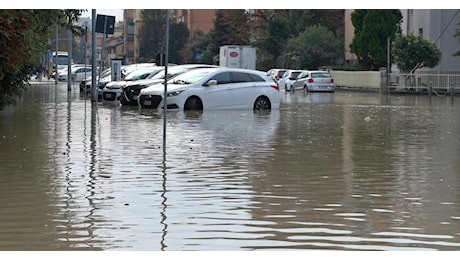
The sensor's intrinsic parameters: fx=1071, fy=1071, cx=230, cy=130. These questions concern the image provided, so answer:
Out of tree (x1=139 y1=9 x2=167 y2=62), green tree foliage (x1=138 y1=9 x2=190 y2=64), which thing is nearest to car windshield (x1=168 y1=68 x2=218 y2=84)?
green tree foliage (x1=138 y1=9 x2=190 y2=64)

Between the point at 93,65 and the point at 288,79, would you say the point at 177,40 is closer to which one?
the point at 288,79

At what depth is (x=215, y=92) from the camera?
31391mm

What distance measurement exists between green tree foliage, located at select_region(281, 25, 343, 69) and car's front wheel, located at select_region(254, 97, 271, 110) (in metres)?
45.8

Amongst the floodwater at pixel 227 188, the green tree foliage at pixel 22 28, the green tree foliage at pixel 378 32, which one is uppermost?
the green tree foliage at pixel 378 32

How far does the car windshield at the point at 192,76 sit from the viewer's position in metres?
31.7

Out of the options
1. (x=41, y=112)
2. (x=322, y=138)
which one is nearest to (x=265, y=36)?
(x=41, y=112)

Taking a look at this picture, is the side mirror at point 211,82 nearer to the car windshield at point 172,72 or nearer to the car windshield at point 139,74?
the car windshield at point 172,72

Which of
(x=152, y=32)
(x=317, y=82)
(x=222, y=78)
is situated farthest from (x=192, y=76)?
(x=152, y=32)

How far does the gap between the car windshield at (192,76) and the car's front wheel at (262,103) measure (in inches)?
64.0

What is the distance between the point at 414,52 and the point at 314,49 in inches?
863

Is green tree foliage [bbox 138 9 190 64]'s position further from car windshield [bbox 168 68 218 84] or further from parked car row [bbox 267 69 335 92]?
car windshield [bbox 168 68 218 84]

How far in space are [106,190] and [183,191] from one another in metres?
0.85

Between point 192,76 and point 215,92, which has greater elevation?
point 192,76

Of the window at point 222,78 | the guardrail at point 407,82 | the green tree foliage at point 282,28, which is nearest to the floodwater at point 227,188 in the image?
the window at point 222,78
